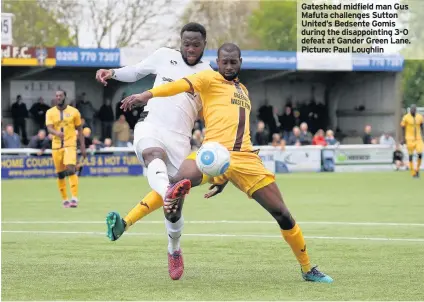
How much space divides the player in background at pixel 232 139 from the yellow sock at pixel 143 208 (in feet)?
1.20

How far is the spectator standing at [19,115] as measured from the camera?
37406 millimetres

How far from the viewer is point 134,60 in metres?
38.2

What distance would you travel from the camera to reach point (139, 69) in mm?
10578

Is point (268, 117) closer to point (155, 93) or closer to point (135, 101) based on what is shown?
point (155, 93)

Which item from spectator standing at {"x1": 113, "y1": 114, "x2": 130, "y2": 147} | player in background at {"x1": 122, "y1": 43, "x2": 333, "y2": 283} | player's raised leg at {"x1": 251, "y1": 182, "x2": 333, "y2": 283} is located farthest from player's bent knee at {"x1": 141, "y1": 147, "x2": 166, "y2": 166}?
spectator standing at {"x1": 113, "y1": 114, "x2": 130, "y2": 147}

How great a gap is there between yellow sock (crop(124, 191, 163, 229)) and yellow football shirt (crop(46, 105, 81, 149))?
11577mm

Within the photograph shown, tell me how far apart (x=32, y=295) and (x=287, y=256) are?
3930mm

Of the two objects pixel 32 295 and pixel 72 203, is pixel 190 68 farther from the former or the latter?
pixel 72 203

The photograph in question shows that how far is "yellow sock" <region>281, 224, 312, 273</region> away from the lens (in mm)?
9453

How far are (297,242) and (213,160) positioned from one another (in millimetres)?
1181

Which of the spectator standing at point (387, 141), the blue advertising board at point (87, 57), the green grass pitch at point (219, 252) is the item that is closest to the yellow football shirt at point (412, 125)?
the spectator standing at point (387, 141)

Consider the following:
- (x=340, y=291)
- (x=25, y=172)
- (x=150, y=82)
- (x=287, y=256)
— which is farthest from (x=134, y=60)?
(x=340, y=291)

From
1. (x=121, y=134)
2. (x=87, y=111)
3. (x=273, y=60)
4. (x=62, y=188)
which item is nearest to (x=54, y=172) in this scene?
(x=121, y=134)

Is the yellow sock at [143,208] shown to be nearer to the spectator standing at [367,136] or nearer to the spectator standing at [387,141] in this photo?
the spectator standing at [387,141]
